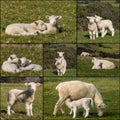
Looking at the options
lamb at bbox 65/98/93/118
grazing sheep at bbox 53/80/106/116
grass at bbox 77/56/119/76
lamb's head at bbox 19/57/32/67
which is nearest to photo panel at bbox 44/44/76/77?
grass at bbox 77/56/119/76

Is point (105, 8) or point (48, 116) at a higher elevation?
point (105, 8)

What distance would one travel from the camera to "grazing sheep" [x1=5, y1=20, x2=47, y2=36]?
33.5 m

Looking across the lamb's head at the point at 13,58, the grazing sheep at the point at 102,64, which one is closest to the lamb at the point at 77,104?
the grazing sheep at the point at 102,64

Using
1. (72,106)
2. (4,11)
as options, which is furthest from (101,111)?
(4,11)

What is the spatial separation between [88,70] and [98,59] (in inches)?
11.6

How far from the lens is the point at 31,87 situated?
3369cm

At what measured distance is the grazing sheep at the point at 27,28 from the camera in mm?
33500

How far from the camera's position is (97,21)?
3372 centimetres

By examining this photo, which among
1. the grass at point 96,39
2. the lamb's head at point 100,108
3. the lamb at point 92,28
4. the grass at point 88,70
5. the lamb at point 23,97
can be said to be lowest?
the lamb's head at point 100,108

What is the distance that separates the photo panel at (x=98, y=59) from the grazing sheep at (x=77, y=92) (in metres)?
0.24

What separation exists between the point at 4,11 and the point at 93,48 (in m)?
1.91

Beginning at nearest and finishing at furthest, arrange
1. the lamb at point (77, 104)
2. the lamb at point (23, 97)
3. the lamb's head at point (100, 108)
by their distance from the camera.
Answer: the lamb at point (77, 104) → the lamb at point (23, 97) → the lamb's head at point (100, 108)

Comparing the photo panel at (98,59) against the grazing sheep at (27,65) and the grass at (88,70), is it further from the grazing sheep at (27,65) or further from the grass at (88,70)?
the grazing sheep at (27,65)

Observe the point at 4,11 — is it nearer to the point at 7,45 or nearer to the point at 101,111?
the point at 7,45
